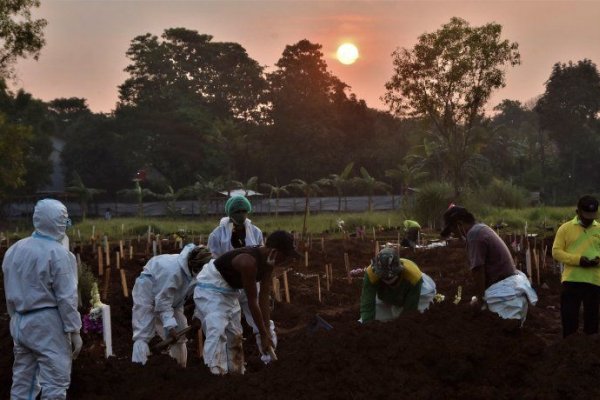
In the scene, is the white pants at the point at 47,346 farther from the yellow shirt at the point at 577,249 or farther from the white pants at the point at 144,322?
the yellow shirt at the point at 577,249

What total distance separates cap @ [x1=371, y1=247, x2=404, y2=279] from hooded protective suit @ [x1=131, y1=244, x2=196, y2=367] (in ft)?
5.43

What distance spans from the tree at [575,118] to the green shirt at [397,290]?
3929 centimetres

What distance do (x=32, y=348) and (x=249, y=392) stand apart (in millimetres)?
1457

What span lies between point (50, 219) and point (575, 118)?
139 ft

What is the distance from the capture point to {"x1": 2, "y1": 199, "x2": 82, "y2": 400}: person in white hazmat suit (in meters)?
5.08

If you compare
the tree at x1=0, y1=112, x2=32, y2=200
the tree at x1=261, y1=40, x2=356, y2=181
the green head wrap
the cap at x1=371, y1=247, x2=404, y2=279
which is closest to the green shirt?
the cap at x1=371, y1=247, x2=404, y2=279

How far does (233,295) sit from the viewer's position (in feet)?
20.1

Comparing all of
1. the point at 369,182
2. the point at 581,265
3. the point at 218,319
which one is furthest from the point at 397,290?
the point at 369,182

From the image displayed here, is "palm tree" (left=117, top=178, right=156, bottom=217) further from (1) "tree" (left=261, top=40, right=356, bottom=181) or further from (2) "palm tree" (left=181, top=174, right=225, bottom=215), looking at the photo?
(1) "tree" (left=261, top=40, right=356, bottom=181)

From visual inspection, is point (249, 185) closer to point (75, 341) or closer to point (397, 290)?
point (397, 290)

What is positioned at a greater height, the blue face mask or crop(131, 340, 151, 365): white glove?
the blue face mask

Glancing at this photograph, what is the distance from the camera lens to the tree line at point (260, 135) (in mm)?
37406

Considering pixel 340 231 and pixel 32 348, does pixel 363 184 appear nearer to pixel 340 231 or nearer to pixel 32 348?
pixel 340 231

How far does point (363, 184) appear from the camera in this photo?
39656 mm
